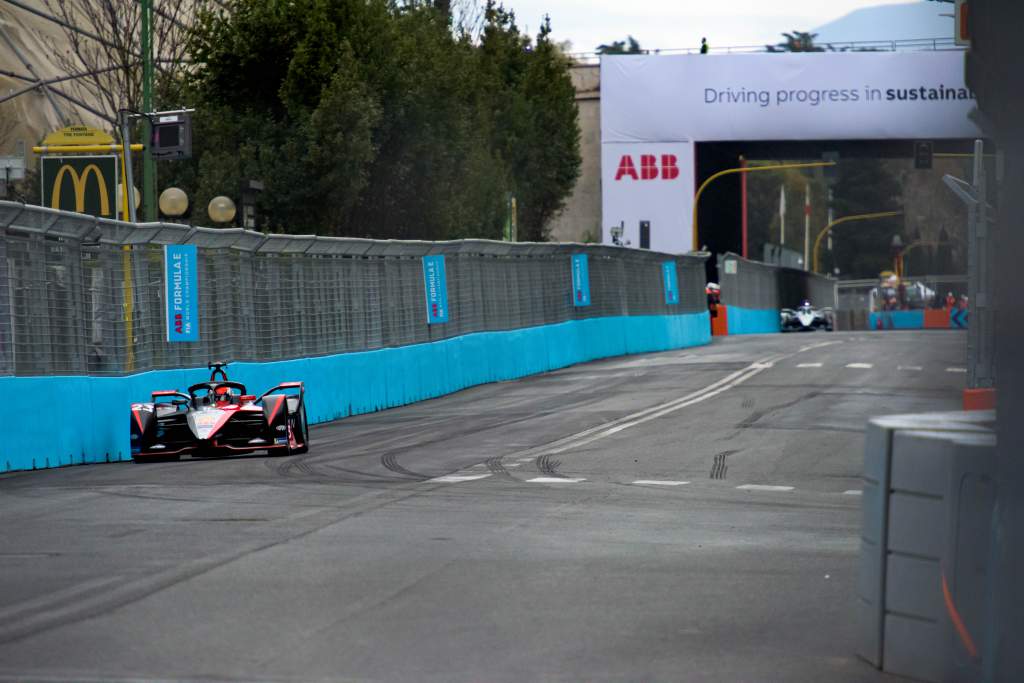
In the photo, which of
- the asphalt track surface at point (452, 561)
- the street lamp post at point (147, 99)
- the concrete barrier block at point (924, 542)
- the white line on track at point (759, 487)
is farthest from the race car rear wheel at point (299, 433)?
the street lamp post at point (147, 99)

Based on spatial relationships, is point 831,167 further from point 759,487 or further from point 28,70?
point 759,487

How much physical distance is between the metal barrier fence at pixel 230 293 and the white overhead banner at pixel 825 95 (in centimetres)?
2761

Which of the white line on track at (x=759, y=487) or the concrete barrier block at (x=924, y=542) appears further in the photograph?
the white line on track at (x=759, y=487)

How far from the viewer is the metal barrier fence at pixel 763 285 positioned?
186 ft

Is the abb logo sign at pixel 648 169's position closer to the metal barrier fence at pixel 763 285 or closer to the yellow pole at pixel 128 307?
the metal barrier fence at pixel 763 285

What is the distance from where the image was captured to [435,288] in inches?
1017

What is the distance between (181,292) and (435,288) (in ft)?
28.1

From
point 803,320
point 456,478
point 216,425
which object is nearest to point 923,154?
point 803,320

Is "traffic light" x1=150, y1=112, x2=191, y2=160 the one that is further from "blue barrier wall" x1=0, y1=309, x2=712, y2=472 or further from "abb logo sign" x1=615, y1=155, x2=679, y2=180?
"abb logo sign" x1=615, y1=155, x2=679, y2=180

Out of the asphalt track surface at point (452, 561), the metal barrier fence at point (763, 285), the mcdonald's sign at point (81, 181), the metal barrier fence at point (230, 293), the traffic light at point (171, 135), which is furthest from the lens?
the metal barrier fence at point (763, 285)

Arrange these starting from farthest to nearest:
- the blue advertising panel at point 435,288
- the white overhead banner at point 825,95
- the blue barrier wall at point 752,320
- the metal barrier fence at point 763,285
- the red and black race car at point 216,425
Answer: the blue barrier wall at point 752,320 → the white overhead banner at point 825,95 → the metal barrier fence at point 763,285 → the blue advertising panel at point 435,288 → the red and black race car at point 216,425

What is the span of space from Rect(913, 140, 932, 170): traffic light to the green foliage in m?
13.8

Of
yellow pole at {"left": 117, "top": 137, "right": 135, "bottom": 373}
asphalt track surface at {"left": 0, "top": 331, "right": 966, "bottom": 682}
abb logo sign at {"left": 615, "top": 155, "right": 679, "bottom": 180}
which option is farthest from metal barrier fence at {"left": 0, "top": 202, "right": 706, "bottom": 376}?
abb logo sign at {"left": 615, "top": 155, "right": 679, "bottom": 180}

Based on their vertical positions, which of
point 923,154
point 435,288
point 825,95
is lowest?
point 435,288
